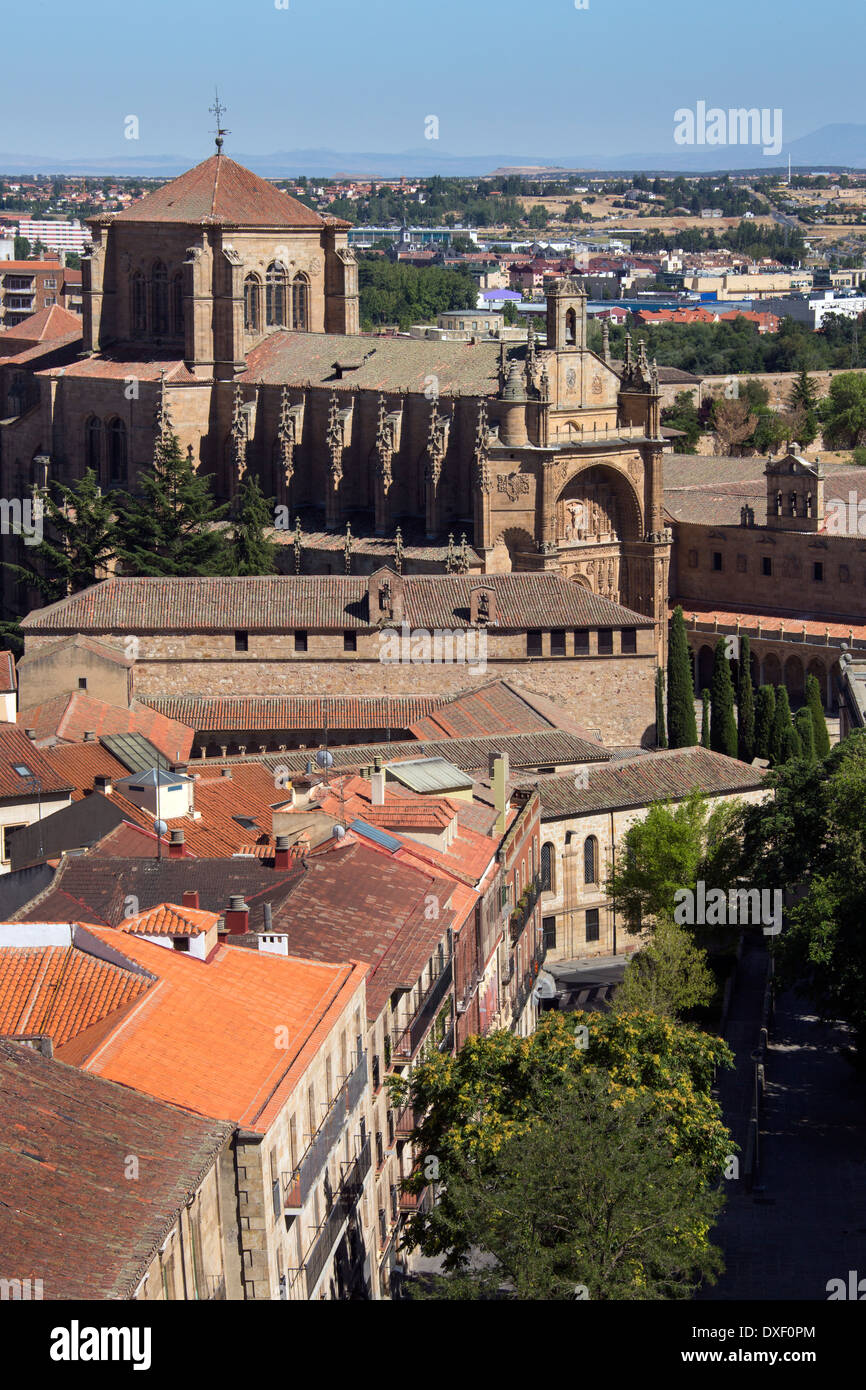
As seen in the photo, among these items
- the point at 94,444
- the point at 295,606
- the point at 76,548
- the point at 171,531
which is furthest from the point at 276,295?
the point at 295,606

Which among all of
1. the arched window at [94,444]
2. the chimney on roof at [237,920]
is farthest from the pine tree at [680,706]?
the chimney on roof at [237,920]

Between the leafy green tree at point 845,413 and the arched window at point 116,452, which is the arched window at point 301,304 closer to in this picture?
the arched window at point 116,452

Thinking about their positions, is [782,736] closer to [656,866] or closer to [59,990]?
[656,866]

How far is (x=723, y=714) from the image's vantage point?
239 feet

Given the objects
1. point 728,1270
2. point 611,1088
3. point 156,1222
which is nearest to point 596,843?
point 728,1270

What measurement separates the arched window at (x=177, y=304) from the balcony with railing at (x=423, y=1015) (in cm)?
6108

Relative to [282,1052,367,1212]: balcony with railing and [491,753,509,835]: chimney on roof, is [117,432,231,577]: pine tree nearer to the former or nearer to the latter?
[491,753,509,835]: chimney on roof

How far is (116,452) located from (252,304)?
24.0 ft

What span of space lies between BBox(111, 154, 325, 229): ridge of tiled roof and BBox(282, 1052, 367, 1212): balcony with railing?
66.2 meters

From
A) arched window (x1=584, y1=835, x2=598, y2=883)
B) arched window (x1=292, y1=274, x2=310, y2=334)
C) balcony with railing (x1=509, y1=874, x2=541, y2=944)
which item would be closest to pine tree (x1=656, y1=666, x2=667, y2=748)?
arched window (x1=584, y1=835, x2=598, y2=883)

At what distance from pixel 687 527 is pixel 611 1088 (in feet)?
229

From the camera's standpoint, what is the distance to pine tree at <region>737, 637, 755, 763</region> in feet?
240

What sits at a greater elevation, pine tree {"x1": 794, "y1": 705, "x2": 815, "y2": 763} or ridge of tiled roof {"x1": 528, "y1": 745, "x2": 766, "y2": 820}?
ridge of tiled roof {"x1": 528, "y1": 745, "x2": 766, "y2": 820}

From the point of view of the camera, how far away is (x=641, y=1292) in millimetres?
27391
